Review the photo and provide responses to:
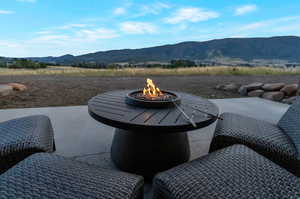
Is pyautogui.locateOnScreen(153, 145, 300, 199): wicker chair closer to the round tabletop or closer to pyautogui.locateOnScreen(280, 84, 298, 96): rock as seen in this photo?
the round tabletop

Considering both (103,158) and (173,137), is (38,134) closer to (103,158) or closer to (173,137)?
(103,158)

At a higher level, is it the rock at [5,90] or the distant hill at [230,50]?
the distant hill at [230,50]

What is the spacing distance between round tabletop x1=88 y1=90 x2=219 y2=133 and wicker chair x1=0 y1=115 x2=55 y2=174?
1.32 feet

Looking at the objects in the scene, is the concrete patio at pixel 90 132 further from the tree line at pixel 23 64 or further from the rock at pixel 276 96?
the tree line at pixel 23 64

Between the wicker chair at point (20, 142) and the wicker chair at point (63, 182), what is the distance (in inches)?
10.4

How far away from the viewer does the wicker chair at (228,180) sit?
2.98 ft

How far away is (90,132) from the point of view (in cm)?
260

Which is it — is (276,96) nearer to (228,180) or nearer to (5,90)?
(228,180)

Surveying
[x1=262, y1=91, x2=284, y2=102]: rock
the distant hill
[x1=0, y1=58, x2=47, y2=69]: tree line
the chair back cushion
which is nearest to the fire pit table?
the chair back cushion

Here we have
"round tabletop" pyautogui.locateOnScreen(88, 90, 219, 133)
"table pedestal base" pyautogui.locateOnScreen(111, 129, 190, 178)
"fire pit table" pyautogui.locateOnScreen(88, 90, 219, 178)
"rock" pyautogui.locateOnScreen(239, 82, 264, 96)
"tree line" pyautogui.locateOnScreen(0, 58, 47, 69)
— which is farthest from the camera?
"tree line" pyautogui.locateOnScreen(0, 58, 47, 69)

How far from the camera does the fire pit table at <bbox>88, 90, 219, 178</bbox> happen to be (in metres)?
1.45

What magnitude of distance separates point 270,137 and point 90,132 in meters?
2.01

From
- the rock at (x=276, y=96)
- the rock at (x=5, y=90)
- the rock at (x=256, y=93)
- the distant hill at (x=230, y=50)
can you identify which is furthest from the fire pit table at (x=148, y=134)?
the distant hill at (x=230, y=50)

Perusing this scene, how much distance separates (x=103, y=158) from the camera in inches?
79.0
